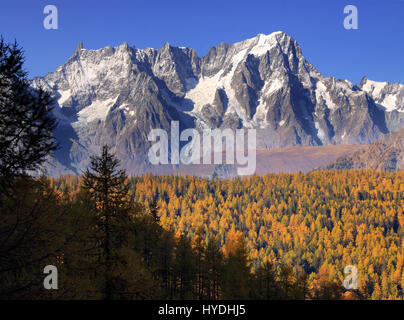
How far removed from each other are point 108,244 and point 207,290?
34793 millimetres

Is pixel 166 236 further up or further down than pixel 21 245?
further down

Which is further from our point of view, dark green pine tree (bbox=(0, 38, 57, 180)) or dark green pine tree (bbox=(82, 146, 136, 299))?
dark green pine tree (bbox=(82, 146, 136, 299))

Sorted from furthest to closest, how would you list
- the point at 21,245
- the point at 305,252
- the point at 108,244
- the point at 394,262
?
the point at 305,252, the point at 394,262, the point at 108,244, the point at 21,245

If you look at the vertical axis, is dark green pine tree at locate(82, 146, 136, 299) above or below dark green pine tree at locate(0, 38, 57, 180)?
below

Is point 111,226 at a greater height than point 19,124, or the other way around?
point 19,124

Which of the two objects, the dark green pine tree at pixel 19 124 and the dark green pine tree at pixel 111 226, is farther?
the dark green pine tree at pixel 111 226

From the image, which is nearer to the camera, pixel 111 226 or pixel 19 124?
pixel 19 124

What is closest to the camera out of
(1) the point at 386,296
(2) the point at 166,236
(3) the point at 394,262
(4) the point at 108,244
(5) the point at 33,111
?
(5) the point at 33,111

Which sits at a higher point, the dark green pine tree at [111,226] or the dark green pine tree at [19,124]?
the dark green pine tree at [19,124]

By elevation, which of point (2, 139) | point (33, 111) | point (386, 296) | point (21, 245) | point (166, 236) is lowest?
point (386, 296)
